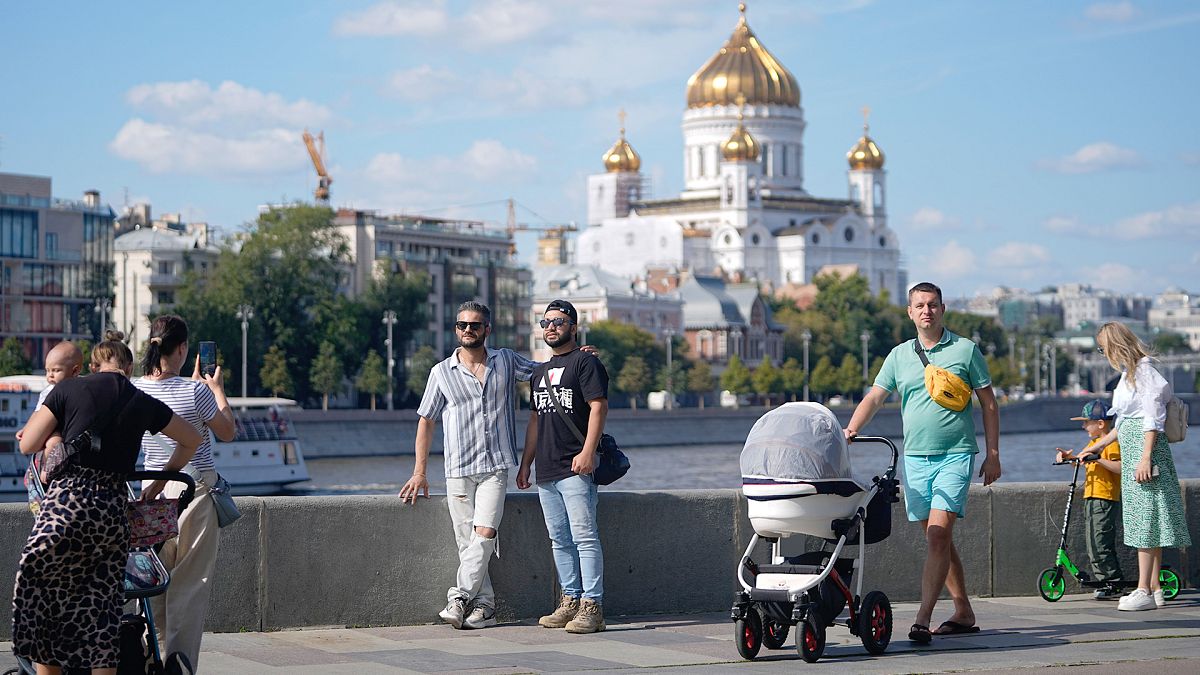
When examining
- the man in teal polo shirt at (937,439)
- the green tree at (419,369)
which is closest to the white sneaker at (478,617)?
→ the man in teal polo shirt at (937,439)

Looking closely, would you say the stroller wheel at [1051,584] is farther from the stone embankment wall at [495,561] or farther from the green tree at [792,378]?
the green tree at [792,378]

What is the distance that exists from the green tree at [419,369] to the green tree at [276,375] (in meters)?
6.57

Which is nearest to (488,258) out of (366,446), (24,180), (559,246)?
(24,180)

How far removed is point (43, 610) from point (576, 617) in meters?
3.45

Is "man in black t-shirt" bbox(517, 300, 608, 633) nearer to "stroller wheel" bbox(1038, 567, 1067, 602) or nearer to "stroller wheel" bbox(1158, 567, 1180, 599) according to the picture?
"stroller wheel" bbox(1038, 567, 1067, 602)

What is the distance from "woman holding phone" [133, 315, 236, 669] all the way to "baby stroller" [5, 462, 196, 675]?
0.43 metres

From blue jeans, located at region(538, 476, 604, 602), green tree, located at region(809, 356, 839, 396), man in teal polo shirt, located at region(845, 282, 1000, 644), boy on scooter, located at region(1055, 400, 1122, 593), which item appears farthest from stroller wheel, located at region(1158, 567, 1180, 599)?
green tree, located at region(809, 356, 839, 396)

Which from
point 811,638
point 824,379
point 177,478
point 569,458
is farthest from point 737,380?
point 177,478

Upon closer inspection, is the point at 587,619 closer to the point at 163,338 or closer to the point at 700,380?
the point at 163,338

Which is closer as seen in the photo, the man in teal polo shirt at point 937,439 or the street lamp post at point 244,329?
the man in teal polo shirt at point 937,439

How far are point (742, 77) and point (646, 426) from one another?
75.2 m

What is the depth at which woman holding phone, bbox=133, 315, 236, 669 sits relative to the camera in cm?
825

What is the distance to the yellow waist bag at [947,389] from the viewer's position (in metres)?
9.72

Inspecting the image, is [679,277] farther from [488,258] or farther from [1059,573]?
[1059,573]
